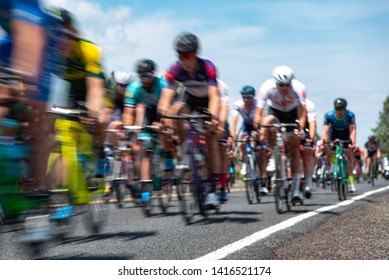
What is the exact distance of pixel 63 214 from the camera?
505cm

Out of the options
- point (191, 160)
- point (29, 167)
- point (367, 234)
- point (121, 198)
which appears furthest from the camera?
point (121, 198)

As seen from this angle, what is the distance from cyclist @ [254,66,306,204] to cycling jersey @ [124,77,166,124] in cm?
134

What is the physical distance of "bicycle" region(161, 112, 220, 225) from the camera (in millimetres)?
7531

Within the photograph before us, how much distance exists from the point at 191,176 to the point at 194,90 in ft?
3.26

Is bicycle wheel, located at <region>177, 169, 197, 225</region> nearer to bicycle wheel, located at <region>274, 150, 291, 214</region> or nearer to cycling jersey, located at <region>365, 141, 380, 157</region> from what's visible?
bicycle wheel, located at <region>274, 150, 291, 214</region>

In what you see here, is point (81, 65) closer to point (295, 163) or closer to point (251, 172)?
point (295, 163)

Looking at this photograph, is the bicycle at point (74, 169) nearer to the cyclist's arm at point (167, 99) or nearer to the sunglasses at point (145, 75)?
the cyclist's arm at point (167, 99)

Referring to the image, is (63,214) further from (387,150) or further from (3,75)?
(387,150)

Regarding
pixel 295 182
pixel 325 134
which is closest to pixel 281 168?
pixel 295 182

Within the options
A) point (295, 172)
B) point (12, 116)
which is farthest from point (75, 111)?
point (295, 172)

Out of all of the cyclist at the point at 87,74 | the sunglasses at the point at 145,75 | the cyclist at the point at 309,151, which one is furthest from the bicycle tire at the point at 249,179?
the cyclist at the point at 87,74

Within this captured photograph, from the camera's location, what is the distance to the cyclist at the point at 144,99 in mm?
8797

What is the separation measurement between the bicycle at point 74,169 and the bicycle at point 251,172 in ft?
18.5

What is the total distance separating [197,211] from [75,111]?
2671 millimetres
